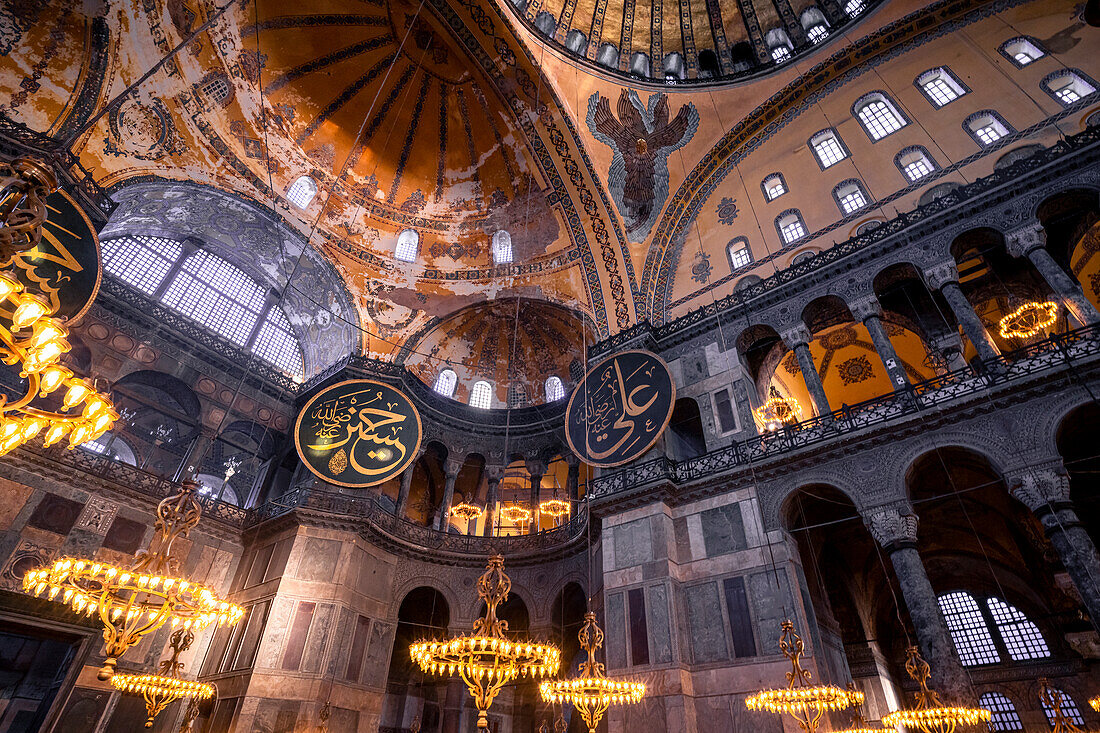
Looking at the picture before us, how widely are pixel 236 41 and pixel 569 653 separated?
1596 cm

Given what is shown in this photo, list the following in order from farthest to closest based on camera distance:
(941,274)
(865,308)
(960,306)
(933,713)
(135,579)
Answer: (865,308), (941,274), (960,306), (933,713), (135,579)

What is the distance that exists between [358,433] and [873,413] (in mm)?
9925

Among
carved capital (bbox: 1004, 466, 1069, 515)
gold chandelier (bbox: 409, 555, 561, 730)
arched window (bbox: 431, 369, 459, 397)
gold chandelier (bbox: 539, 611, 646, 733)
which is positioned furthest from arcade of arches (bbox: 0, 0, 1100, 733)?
gold chandelier (bbox: 409, 555, 561, 730)

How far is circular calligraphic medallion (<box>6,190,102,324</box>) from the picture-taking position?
875 centimetres

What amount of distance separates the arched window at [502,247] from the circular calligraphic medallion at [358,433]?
5037 mm

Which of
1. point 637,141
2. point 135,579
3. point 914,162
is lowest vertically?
point 135,579

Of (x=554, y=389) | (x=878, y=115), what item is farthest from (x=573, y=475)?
(x=878, y=115)

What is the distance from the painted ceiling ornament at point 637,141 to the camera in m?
14.5

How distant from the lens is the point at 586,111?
14430 mm

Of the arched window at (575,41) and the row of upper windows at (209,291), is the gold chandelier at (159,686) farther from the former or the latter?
the arched window at (575,41)

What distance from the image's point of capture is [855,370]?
14.2 m

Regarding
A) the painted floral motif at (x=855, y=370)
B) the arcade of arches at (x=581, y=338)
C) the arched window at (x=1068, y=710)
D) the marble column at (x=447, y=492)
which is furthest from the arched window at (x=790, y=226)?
the arched window at (x=1068, y=710)

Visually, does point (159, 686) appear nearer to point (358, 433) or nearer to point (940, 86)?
point (358, 433)

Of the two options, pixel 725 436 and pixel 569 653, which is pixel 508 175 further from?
pixel 569 653
